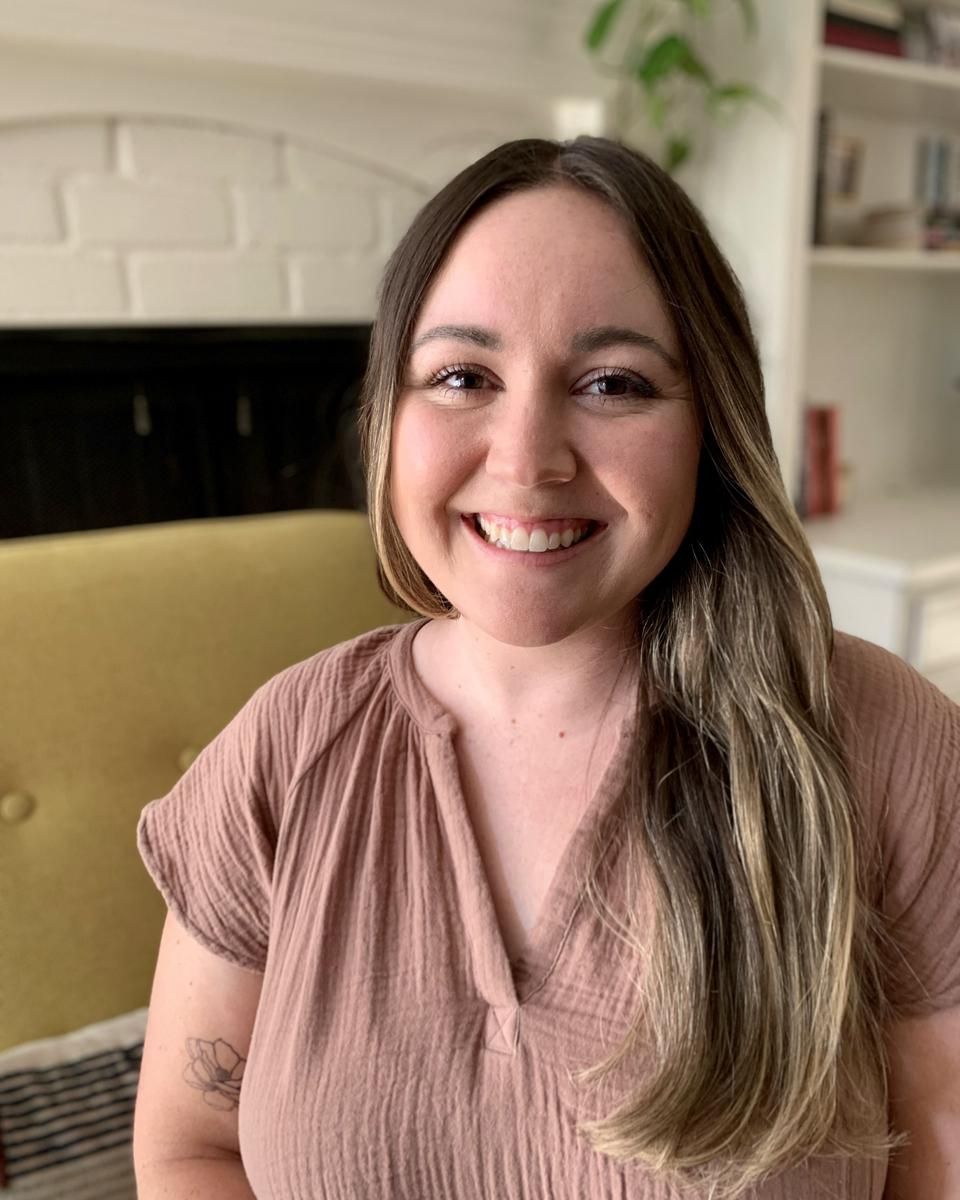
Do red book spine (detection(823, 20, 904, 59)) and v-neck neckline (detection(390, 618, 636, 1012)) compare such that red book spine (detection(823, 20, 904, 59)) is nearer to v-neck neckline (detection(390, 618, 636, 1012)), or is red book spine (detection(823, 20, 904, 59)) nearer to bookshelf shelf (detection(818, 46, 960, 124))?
bookshelf shelf (detection(818, 46, 960, 124))

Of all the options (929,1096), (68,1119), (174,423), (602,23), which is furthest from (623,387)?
(602,23)

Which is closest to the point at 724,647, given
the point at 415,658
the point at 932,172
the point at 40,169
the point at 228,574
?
the point at 415,658

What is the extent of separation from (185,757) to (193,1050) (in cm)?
36

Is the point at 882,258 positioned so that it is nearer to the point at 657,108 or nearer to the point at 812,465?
the point at 812,465

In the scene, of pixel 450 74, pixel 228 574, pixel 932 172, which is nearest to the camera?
pixel 228 574

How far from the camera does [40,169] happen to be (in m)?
1.39

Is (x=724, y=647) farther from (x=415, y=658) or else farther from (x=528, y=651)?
(x=415, y=658)

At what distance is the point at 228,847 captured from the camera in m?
0.73

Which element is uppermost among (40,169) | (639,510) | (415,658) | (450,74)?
(450,74)

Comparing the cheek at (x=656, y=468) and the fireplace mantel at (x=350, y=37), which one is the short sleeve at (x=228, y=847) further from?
the fireplace mantel at (x=350, y=37)

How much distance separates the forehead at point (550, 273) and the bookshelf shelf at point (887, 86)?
1553mm

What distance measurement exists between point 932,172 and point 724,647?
2203mm

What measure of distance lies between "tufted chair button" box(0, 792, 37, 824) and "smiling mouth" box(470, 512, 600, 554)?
1.98ft

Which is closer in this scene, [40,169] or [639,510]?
[639,510]
